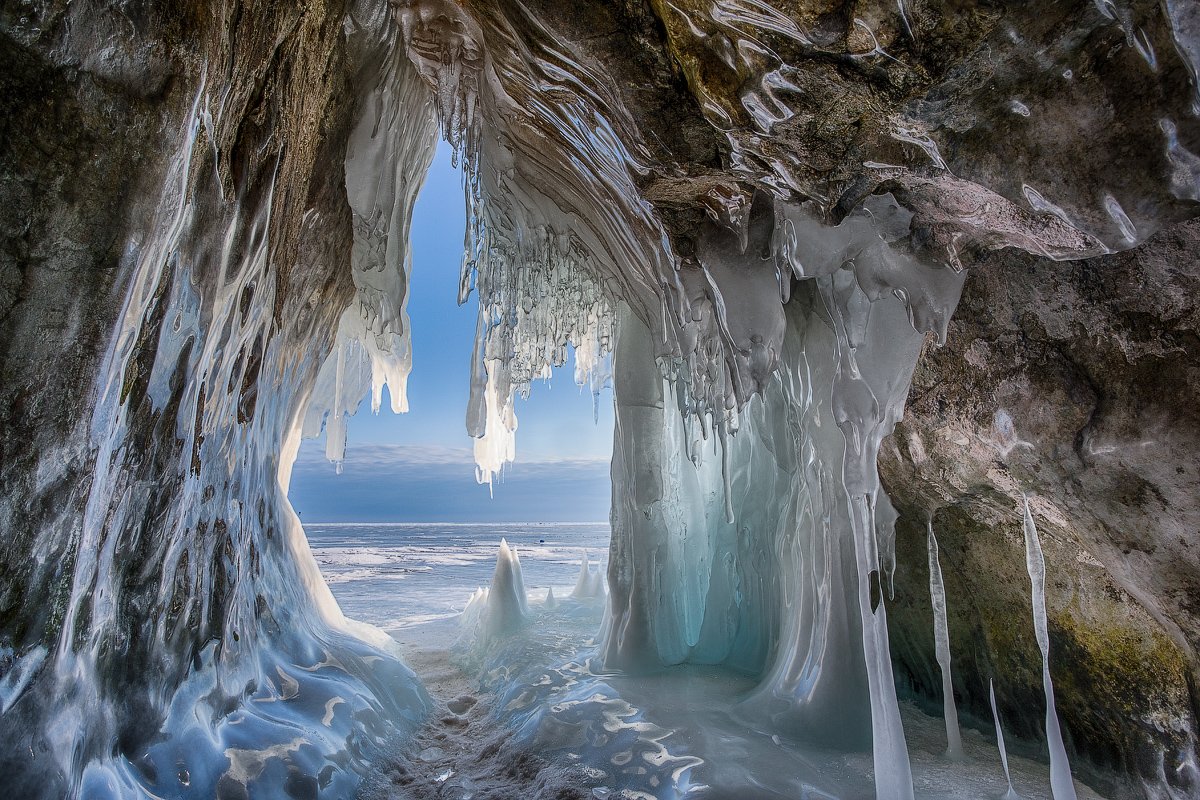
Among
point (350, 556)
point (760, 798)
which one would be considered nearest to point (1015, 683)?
point (760, 798)

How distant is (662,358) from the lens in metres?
4.43

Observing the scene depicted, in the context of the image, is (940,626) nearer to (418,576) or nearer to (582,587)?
(582,587)

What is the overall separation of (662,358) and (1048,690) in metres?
2.84

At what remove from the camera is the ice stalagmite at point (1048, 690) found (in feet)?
6.91

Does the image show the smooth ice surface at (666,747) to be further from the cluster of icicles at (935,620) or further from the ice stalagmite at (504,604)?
the ice stalagmite at (504,604)

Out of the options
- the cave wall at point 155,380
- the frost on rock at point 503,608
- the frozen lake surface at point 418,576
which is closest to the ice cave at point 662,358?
the cave wall at point 155,380

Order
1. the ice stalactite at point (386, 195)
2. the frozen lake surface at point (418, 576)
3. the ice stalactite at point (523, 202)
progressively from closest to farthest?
the ice stalactite at point (523, 202) → the ice stalactite at point (386, 195) → the frozen lake surface at point (418, 576)

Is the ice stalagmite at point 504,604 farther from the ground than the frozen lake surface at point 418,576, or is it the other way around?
the ice stalagmite at point 504,604

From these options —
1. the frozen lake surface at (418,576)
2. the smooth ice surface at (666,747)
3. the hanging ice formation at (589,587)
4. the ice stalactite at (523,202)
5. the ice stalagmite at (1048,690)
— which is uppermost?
the ice stalactite at (523,202)

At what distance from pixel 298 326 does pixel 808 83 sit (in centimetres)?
365

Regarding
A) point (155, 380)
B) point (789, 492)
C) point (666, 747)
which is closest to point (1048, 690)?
point (666, 747)

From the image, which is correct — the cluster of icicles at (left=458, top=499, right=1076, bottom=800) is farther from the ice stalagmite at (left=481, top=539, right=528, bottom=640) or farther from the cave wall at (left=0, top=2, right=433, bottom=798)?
the cave wall at (left=0, top=2, right=433, bottom=798)

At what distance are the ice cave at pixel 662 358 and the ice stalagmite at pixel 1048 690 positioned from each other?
2cm

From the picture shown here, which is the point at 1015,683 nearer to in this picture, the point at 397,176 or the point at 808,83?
the point at 808,83
